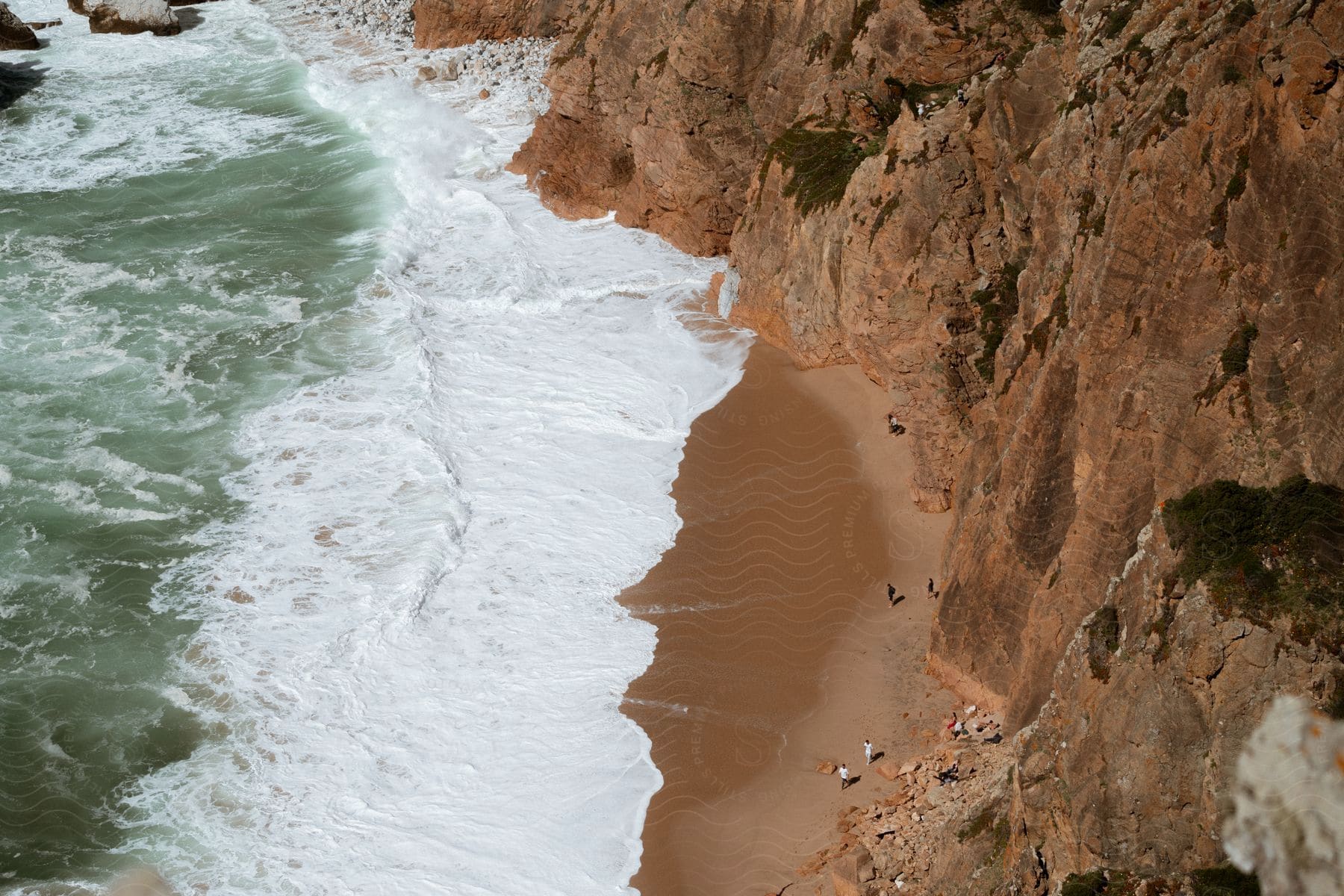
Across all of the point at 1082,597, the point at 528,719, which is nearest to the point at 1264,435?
the point at 1082,597

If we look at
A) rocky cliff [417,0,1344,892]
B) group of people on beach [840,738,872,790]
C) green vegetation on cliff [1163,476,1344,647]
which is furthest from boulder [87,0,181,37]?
green vegetation on cliff [1163,476,1344,647]

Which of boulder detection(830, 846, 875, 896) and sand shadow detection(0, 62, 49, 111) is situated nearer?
boulder detection(830, 846, 875, 896)

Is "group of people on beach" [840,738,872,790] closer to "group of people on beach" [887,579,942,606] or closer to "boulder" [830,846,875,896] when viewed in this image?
"boulder" [830,846,875,896]

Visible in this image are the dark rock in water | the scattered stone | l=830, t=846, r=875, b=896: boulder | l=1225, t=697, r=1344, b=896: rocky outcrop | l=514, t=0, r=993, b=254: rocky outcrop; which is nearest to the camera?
l=1225, t=697, r=1344, b=896: rocky outcrop

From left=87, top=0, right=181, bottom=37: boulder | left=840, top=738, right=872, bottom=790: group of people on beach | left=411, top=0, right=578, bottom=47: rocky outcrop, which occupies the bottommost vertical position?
left=840, top=738, right=872, bottom=790: group of people on beach

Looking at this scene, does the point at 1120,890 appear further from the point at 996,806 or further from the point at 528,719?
the point at 528,719

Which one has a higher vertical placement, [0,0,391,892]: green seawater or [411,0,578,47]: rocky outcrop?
[411,0,578,47]: rocky outcrop

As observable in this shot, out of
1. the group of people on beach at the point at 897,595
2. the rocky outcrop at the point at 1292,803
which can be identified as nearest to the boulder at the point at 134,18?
the group of people on beach at the point at 897,595
